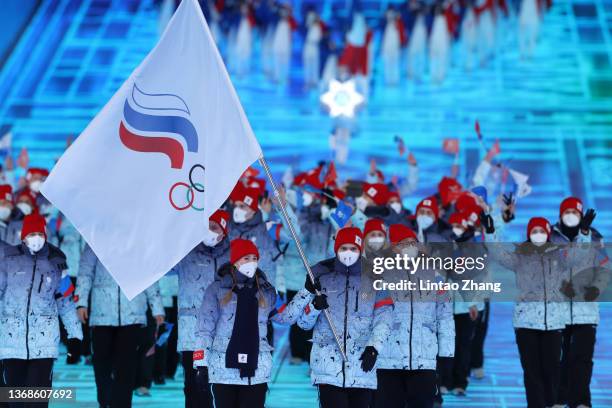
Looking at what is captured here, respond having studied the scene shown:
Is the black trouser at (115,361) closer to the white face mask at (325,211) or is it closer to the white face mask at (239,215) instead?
the white face mask at (239,215)

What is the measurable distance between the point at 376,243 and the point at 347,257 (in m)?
0.67

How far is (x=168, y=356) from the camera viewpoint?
11352 millimetres

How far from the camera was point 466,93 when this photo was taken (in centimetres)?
2112

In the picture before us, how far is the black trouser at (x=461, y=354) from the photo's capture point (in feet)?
35.1

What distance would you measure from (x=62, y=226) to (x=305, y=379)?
280cm

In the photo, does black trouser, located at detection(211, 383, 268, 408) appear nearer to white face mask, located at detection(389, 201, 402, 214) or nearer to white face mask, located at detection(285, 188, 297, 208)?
white face mask, located at detection(389, 201, 402, 214)

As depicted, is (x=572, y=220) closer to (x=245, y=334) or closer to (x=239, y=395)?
(x=245, y=334)

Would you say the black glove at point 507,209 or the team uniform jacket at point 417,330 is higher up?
the black glove at point 507,209

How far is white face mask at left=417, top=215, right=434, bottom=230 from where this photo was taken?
10.7 m

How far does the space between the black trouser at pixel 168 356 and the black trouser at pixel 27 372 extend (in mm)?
2350

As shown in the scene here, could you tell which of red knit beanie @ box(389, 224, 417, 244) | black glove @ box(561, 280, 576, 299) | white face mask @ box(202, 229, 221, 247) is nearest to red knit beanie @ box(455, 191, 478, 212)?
black glove @ box(561, 280, 576, 299)

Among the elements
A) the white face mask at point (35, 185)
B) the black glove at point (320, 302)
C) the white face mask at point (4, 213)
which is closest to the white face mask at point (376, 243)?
the black glove at point (320, 302)

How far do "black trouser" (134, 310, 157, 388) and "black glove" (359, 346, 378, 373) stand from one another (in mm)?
2528

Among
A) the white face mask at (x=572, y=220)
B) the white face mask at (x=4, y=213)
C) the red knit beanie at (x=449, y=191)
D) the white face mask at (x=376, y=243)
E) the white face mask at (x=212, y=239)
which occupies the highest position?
the red knit beanie at (x=449, y=191)
